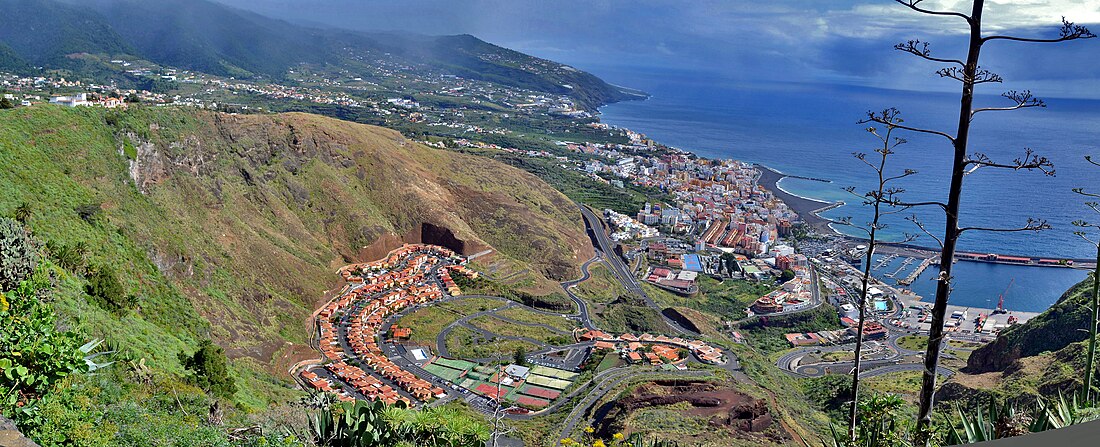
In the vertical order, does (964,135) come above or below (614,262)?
above

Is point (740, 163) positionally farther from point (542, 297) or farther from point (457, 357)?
point (457, 357)

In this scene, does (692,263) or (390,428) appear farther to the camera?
(692,263)

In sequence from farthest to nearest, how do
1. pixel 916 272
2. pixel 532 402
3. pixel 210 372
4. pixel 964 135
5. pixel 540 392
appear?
pixel 916 272 < pixel 540 392 < pixel 532 402 < pixel 210 372 < pixel 964 135

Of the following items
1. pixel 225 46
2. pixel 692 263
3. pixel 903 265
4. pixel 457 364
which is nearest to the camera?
pixel 457 364

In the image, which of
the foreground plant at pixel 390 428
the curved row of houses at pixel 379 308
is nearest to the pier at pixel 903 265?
the curved row of houses at pixel 379 308

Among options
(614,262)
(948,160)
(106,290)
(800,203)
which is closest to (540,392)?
(106,290)

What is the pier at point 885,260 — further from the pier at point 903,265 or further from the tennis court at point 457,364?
the tennis court at point 457,364

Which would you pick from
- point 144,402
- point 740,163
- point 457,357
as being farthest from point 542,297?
point 740,163

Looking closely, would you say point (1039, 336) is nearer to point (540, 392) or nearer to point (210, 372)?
point (540, 392)
